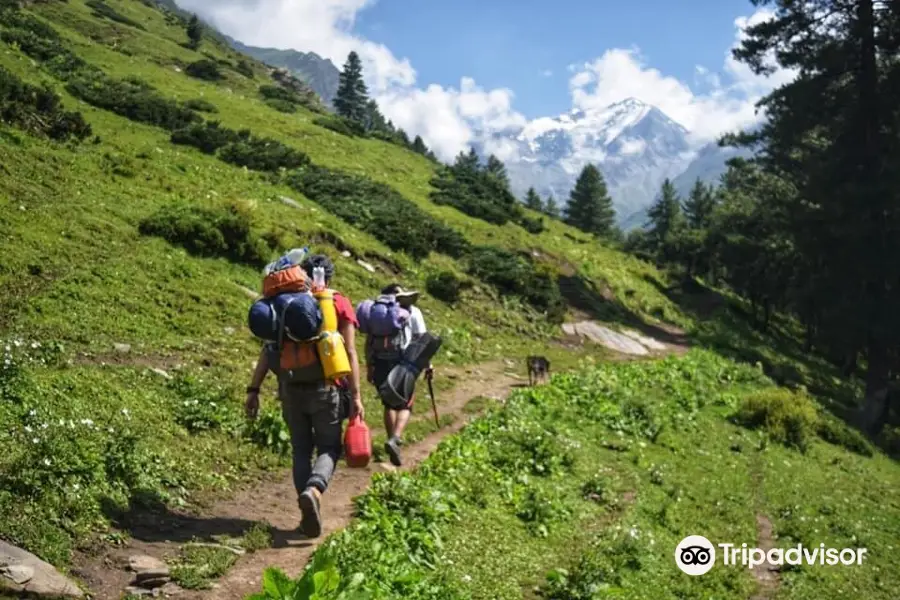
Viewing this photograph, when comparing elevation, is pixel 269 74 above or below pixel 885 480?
above

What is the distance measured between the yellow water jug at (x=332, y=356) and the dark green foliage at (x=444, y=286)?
1733cm

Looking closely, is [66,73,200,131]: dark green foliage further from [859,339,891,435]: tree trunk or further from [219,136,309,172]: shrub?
[859,339,891,435]: tree trunk

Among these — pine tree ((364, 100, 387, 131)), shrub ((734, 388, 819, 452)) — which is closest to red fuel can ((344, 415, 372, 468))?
shrub ((734, 388, 819, 452))

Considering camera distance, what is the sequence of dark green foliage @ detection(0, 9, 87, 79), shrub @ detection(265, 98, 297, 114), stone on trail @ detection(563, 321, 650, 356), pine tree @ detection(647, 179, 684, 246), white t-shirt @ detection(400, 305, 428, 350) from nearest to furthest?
A: white t-shirt @ detection(400, 305, 428, 350) → stone on trail @ detection(563, 321, 650, 356) → dark green foliage @ detection(0, 9, 87, 79) → shrub @ detection(265, 98, 297, 114) → pine tree @ detection(647, 179, 684, 246)

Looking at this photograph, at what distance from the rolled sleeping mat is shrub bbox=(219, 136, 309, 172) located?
19427mm

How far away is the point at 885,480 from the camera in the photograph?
17.9 m

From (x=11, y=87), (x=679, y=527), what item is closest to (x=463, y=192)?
(x=11, y=87)

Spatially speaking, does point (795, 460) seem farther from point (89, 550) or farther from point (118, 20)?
point (118, 20)

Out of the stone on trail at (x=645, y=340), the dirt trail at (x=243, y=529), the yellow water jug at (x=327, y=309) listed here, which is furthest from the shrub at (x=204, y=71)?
the yellow water jug at (x=327, y=309)

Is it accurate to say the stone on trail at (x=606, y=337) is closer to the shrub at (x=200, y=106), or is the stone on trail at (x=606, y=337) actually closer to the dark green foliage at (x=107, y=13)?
the shrub at (x=200, y=106)

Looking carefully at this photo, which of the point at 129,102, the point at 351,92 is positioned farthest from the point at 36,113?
the point at 351,92

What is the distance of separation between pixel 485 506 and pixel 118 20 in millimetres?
59992

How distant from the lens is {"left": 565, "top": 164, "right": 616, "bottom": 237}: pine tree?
288 ft

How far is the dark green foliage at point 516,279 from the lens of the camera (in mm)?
27688
